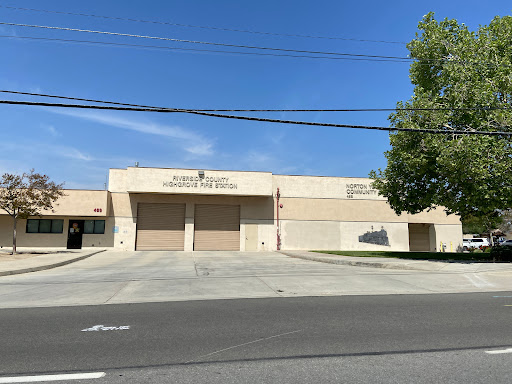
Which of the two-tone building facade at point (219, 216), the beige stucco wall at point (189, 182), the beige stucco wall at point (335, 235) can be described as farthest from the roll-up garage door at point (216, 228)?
the beige stucco wall at point (335, 235)

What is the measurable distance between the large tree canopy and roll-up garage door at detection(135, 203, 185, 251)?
1844 centimetres

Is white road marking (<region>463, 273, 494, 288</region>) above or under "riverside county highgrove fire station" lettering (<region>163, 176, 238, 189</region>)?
under

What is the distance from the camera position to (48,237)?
31797mm

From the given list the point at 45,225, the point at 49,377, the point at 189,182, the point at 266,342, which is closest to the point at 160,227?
the point at 189,182

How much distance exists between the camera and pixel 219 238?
33719 mm

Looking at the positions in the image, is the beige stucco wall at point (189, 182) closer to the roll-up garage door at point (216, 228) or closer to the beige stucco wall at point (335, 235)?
the roll-up garage door at point (216, 228)

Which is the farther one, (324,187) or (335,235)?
(324,187)

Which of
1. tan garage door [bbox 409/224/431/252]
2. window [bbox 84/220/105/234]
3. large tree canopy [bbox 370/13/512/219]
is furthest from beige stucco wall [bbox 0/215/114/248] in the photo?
tan garage door [bbox 409/224/431/252]

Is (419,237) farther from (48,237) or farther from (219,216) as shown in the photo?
(48,237)

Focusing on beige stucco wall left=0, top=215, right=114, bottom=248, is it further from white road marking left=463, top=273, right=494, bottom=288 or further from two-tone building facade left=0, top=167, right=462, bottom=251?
white road marking left=463, top=273, right=494, bottom=288

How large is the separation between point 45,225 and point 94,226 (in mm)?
4093

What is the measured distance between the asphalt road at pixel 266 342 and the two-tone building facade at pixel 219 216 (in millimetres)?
24694

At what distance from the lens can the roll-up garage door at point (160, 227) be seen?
32969mm

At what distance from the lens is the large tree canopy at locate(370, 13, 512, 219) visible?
16828 millimetres
